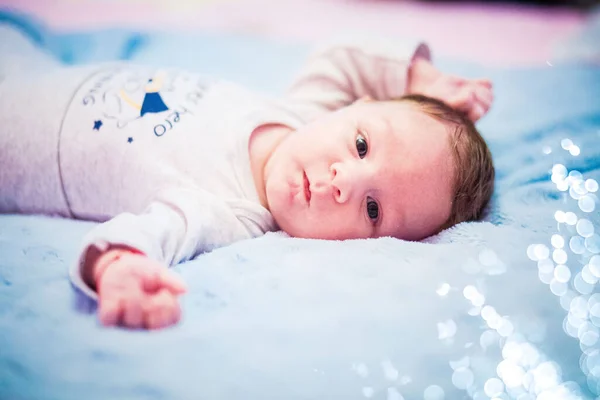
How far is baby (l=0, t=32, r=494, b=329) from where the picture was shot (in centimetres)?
81

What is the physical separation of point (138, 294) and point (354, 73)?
0.79 m

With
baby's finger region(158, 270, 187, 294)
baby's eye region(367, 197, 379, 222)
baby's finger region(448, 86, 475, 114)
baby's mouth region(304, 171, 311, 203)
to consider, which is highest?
baby's finger region(448, 86, 475, 114)

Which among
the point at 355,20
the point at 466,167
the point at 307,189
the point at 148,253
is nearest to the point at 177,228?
the point at 148,253

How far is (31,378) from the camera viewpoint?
1.73ft

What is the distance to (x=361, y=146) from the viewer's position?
0.84 meters

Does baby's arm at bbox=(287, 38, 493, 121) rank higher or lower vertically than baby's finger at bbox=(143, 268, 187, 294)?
higher

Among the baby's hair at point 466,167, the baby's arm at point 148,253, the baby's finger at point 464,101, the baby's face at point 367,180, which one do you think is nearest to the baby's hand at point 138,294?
the baby's arm at point 148,253

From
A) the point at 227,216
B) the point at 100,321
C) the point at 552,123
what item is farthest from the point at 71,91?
the point at 552,123

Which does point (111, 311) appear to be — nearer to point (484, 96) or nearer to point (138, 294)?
point (138, 294)

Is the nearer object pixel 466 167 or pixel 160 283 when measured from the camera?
pixel 160 283

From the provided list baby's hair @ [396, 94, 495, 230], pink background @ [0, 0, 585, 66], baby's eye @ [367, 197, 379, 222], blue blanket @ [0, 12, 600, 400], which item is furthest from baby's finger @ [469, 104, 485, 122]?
pink background @ [0, 0, 585, 66]

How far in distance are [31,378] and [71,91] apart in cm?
57

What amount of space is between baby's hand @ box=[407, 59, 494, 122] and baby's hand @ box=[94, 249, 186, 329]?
2.34 feet

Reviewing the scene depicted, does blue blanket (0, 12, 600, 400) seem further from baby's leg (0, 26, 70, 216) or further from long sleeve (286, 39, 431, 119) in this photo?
long sleeve (286, 39, 431, 119)
